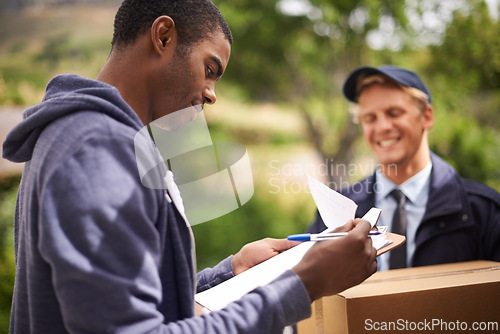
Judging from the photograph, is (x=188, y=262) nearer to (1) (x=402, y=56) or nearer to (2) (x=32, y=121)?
(2) (x=32, y=121)

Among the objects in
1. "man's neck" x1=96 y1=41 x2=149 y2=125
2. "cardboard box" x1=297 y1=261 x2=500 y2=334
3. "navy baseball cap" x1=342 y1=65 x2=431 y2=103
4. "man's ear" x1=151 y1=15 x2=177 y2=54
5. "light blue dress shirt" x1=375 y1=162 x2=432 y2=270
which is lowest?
"cardboard box" x1=297 y1=261 x2=500 y2=334

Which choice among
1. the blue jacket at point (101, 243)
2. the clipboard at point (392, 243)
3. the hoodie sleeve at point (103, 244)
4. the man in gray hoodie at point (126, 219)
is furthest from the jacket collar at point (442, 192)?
the hoodie sleeve at point (103, 244)

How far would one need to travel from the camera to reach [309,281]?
96cm

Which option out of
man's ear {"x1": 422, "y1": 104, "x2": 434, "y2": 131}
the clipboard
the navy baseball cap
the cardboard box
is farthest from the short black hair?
man's ear {"x1": 422, "y1": 104, "x2": 434, "y2": 131}

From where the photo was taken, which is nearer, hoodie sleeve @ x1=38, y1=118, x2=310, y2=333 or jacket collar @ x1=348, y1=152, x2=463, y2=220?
hoodie sleeve @ x1=38, y1=118, x2=310, y2=333

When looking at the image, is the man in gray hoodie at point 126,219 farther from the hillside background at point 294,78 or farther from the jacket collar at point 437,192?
the hillside background at point 294,78

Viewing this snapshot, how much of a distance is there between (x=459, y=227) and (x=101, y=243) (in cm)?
186

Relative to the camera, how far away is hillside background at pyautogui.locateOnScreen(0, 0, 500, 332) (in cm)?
430

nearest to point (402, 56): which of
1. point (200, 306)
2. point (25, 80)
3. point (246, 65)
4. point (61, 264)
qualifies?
point (246, 65)

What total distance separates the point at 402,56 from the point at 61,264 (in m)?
4.67

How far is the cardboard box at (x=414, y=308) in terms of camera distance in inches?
50.9

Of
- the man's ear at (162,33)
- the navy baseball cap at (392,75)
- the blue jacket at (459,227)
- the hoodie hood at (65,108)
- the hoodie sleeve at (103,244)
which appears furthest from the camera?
the navy baseball cap at (392,75)

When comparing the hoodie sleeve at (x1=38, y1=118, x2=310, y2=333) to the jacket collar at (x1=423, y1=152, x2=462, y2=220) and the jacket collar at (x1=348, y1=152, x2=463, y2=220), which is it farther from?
the jacket collar at (x1=423, y1=152, x2=462, y2=220)

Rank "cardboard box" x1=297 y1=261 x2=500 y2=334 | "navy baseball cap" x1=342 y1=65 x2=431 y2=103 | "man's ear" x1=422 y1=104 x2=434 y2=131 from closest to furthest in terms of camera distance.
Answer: "cardboard box" x1=297 y1=261 x2=500 y2=334 → "navy baseball cap" x1=342 y1=65 x2=431 y2=103 → "man's ear" x1=422 y1=104 x2=434 y2=131
